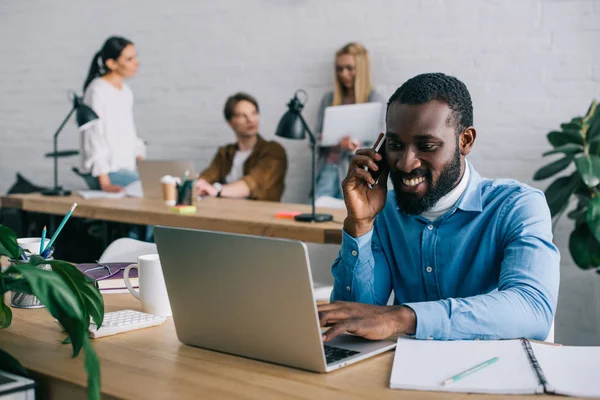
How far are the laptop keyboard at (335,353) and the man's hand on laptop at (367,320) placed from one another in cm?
2

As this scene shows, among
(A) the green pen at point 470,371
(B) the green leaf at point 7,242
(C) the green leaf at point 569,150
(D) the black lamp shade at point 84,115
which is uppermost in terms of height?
(D) the black lamp shade at point 84,115

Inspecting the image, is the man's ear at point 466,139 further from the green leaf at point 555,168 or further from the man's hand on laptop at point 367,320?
the green leaf at point 555,168

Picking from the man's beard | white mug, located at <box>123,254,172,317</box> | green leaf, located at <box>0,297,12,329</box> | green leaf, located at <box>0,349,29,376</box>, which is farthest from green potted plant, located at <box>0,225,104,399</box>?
the man's beard

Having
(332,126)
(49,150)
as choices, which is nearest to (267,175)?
(332,126)

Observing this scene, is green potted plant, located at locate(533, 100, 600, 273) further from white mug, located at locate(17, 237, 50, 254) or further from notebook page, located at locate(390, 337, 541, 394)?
white mug, located at locate(17, 237, 50, 254)

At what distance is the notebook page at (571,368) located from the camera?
981 millimetres

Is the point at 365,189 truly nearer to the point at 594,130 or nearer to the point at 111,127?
the point at 594,130

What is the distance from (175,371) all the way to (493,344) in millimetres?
514

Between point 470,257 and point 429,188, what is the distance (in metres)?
0.18

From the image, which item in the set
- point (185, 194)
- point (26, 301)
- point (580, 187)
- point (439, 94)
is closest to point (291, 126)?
point (185, 194)

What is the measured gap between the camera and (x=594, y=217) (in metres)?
3.18

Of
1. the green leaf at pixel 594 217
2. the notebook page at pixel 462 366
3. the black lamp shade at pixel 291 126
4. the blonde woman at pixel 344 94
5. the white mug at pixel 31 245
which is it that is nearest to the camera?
the notebook page at pixel 462 366

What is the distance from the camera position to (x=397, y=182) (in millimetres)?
1551

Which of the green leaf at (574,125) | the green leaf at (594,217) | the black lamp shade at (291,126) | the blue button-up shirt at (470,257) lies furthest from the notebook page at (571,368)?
the green leaf at (574,125)
